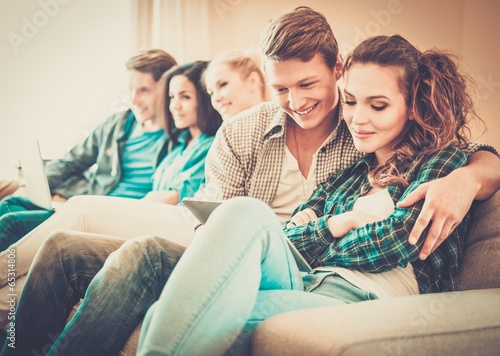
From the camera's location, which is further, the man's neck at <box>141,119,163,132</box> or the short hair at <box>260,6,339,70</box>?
the man's neck at <box>141,119,163,132</box>

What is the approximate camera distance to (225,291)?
2.69 feet

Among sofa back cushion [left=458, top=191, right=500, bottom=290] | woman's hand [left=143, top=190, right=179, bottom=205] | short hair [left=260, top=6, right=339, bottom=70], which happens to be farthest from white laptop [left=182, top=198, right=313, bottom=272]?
woman's hand [left=143, top=190, right=179, bottom=205]

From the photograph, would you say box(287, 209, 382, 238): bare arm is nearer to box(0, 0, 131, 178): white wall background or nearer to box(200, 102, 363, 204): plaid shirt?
box(200, 102, 363, 204): plaid shirt

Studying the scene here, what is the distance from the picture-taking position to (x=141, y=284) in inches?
42.0

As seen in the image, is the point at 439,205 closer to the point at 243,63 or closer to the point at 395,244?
the point at 395,244

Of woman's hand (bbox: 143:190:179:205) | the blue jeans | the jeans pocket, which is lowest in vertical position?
the blue jeans

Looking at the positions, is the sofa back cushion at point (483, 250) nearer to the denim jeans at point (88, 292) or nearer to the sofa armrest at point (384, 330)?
the sofa armrest at point (384, 330)

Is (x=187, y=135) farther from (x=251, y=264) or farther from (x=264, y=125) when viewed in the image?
(x=251, y=264)

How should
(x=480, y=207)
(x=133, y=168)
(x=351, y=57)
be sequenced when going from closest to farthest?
1. (x=480, y=207)
2. (x=351, y=57)
3. (x=133, y=168)

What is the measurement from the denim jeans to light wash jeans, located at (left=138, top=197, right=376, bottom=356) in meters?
0.20

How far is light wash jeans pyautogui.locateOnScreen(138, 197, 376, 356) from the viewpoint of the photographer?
78 centimetres

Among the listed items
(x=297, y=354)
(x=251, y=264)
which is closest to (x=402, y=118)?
(x=251, y=264)

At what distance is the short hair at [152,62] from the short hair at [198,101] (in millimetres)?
174

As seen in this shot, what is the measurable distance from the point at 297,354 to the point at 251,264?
0.18 meters
